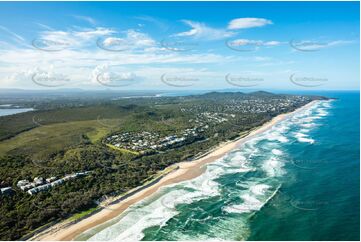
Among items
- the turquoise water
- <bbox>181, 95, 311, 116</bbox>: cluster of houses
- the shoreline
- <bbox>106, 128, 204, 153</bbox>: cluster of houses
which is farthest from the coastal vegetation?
<bbox>181, 95, 311, 116</bbox>: cluster of houses

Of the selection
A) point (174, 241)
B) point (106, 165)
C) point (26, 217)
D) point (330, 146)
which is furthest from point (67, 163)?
point (330, 146)

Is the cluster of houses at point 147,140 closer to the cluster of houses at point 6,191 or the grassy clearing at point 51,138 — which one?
the grassy clearing at point 51,138

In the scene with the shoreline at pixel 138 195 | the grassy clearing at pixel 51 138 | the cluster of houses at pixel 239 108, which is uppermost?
the cluster of houses at pixel 239 108

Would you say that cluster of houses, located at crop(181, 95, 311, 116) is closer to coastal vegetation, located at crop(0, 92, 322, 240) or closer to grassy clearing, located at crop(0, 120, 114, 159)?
coastal vegetation, located at crop(0, 92, 322, 240)

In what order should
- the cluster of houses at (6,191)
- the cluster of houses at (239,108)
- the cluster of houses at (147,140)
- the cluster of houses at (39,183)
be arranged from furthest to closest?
the cluster of houses at (239,108) < the cluster of houses at (147,140) < the cluster of houses at (39,183) < the cluster of houses at (6,191)

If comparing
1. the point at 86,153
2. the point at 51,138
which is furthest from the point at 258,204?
the point at 51,138

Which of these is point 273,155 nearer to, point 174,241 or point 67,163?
point 174,241

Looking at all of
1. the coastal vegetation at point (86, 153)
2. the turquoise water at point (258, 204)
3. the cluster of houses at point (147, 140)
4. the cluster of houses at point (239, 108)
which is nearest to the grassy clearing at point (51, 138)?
the coastal vegetation at point (86, 153)
